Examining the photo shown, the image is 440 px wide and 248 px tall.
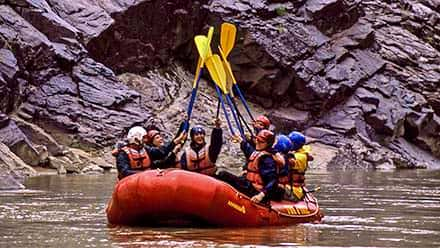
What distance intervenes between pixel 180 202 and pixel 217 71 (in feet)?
10.8

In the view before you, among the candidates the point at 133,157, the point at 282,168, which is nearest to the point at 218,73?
A: the point at 282,168

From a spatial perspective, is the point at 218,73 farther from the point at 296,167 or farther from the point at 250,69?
the point at 250,69

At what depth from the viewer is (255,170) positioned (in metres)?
10.7

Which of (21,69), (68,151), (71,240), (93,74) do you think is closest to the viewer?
(71,240)

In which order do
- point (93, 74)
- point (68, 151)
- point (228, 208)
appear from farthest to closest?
point (93, 74) < point (68, 151) < point (228, 208)

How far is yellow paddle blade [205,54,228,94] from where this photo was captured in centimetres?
1263

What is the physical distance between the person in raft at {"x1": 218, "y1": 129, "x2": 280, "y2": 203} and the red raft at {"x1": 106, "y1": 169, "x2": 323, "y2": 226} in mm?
207

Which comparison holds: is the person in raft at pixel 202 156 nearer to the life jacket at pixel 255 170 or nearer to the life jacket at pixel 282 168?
the life jacket at pixel 255 170

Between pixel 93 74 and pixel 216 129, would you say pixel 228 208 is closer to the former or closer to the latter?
pixel 216 129

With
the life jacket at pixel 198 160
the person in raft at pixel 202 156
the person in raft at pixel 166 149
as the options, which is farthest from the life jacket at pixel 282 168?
the person in raft at pixel 166 149

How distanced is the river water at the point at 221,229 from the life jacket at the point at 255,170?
0.58 meters

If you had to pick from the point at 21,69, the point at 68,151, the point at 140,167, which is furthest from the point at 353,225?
the point at 21,69

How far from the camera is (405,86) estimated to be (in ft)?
122

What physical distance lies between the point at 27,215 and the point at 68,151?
13.2m
